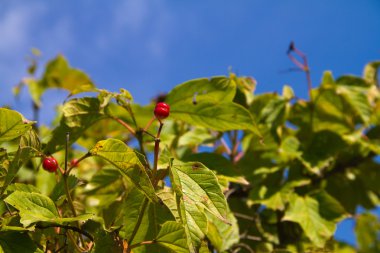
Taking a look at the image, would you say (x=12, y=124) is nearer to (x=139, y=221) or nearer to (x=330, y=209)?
(x=139, y=221)

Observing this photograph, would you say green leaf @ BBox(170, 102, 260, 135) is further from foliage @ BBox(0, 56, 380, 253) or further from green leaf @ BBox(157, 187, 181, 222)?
green leaf @ BBox(157, 187, 181, 222)

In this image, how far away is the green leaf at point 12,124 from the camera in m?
1.04

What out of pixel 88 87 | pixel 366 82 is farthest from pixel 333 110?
pixel 88 87

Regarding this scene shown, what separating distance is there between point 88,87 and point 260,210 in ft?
3.14

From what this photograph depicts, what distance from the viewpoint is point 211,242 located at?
152 cm

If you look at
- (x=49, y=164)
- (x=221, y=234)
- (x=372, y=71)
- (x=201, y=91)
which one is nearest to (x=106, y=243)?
(x=49, y=164)

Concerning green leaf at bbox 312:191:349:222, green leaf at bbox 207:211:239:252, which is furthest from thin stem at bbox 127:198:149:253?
green leaf at bbox 312:191:349:222

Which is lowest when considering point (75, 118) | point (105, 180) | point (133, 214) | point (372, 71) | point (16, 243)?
point (16, 243)

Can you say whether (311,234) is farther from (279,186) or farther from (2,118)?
(2,118)

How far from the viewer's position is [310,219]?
1854mm

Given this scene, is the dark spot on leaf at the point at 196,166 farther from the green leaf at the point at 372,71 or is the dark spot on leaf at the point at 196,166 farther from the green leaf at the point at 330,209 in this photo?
the green leaf at the point at 372,71

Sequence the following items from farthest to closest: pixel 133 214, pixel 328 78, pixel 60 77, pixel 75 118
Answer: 1. pixel 60 77
2. pixel 328 78
3. pixel 75 118
4. pixel 133 214

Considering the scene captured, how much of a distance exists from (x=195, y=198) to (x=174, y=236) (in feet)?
0.32

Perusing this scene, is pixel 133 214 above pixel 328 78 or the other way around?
the other way around
